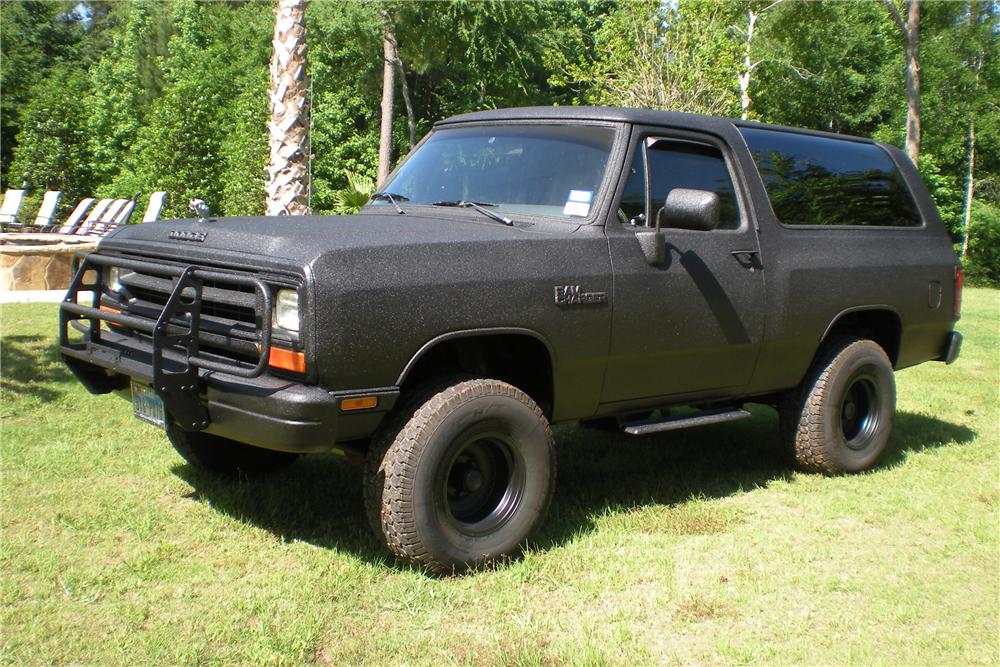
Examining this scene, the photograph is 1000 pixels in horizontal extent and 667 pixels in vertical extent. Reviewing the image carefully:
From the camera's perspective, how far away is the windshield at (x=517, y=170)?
15.5ft

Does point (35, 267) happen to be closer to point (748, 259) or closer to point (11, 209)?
point (11, 209)

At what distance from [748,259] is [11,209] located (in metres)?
20.3

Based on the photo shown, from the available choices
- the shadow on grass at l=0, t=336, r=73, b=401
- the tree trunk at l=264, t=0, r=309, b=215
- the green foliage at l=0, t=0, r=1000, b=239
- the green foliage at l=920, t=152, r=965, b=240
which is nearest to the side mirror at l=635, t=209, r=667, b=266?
the shadow on grass at l=0, t=336, r=73, b=401

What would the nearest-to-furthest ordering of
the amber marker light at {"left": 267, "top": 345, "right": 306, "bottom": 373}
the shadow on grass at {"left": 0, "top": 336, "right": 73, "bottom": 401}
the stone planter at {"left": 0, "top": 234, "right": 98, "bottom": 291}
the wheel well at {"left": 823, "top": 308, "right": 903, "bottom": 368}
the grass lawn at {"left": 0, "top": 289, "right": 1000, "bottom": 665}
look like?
the grass lawn at {"left": 0, "top": 289, "right": 1000, "bottom": 665} → the amber marker light at {"left": 267, "top": 345, "right": 306, "bottom": 373} → the wheel well at {"left": 823, "top": 308, "right": 903, "bottom": 368} → the shadow on grass at {"left": 0, "top": 336, "right": 73, "bottom": 401} → the stone planter at {"left": 0, "top": 234, "right": 98, "bottom": 291}

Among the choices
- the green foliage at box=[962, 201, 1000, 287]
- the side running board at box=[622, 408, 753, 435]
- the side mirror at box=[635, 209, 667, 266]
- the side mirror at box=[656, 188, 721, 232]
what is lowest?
Result: the green foliage at box=[962, 201, 1000, 287]

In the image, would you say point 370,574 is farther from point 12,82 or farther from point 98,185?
point 12,82

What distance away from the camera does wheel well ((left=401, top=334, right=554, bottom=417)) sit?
4.34m

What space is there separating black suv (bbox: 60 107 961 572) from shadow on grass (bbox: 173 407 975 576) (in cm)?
28

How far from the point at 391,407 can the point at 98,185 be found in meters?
31.2

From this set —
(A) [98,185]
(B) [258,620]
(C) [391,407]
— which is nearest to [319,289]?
(C) [391,407]

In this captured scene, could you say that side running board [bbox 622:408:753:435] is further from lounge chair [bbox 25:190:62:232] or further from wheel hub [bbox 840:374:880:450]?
lounge chair [bbox 25:190:62:232]

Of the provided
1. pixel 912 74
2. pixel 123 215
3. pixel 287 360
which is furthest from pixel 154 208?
pixel 912 74

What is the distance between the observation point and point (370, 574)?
4.08m

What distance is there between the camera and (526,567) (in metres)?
4.23
